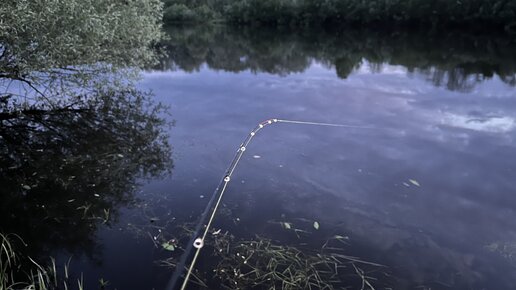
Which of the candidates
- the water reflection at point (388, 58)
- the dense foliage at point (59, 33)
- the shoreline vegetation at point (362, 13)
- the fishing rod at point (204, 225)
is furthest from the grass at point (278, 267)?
the shoreline vegetation at point (362, 13)

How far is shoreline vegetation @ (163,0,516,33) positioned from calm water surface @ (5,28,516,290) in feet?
129

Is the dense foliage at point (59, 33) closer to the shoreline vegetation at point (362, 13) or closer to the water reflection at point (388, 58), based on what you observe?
the water reflection at point (388, 58)

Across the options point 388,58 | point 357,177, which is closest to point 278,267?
point 357,177

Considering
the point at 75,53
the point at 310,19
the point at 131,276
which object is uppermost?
the point at 310,19

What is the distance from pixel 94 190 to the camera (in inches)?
377

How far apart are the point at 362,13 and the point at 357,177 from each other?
64.1 m

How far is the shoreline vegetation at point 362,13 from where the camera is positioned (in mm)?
56094

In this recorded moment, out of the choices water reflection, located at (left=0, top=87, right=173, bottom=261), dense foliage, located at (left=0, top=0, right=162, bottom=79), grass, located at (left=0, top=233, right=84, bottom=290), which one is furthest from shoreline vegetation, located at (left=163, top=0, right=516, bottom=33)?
grass, located at (left=0, top=233, right=84, bottom=290)

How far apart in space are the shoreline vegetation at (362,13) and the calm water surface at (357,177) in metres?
39.2

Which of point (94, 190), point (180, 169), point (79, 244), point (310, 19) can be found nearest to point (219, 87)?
point (180, 169)

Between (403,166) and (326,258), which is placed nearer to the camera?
(326,258)

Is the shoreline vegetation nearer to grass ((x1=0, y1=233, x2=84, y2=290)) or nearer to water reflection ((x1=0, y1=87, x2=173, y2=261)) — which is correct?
water reflection ((x1=0, y1=87, x2=173, y2=261))

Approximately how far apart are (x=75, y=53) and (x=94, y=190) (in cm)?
581

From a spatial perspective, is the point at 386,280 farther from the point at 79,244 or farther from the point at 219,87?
the point at 219,87
